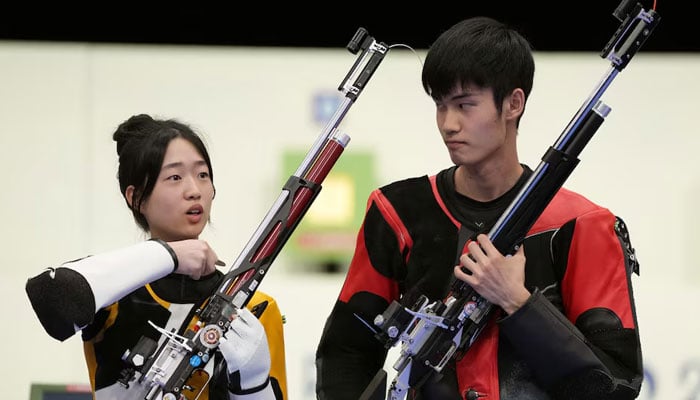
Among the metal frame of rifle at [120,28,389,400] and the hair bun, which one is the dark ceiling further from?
the metal frame of rifle at [120,28,389,400]

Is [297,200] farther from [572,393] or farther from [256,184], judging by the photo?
[256,184]

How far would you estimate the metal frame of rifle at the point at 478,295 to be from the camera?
5.66ft

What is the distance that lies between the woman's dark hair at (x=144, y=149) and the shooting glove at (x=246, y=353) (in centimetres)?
36

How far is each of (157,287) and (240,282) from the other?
23cm

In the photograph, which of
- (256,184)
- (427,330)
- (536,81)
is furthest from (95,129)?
(427,330)

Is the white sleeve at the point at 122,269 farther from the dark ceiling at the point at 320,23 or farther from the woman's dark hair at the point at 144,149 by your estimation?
the dark ceiling at the point at 320,23

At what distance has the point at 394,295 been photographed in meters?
1.94

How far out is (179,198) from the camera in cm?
208

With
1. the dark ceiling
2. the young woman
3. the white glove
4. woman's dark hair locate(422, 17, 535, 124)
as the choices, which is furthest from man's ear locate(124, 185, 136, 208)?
the dark ceiling

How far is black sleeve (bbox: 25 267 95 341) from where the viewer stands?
71.3 inches

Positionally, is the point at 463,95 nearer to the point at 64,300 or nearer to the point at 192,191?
the point at 192,191

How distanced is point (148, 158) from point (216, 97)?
1338mm

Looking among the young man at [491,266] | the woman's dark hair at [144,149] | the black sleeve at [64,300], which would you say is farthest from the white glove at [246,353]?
the woman's dark hair at [144,149]

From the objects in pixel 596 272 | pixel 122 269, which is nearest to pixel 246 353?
pixel 122 269
